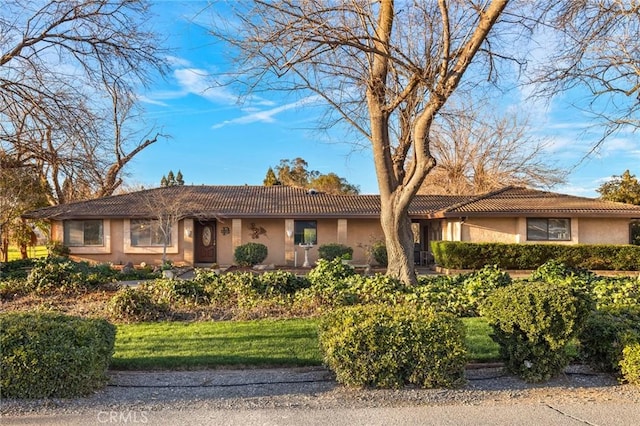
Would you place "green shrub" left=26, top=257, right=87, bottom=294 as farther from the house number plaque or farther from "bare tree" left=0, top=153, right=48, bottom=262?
the house number plaque

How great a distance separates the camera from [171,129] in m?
18.1

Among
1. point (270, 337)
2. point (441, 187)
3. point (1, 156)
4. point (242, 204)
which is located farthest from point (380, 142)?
point (441, 187)

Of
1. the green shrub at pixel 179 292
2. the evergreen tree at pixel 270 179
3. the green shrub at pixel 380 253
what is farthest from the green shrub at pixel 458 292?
the evergreen tree at pixel 270 179

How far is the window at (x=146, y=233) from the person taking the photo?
21.3m

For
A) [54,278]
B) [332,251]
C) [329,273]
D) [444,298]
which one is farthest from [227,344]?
[332,251]

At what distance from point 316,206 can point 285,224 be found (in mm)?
1865

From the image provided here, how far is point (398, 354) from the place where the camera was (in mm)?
4535

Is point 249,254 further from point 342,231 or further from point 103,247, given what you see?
point 103,247

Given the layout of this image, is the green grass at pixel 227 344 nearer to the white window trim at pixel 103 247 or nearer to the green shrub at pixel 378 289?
the green shrub at pixel 378 289

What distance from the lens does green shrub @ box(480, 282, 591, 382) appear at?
15.3 ft

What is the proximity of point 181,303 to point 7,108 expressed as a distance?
15.3 feet

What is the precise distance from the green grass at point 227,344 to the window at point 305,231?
14.0 meters

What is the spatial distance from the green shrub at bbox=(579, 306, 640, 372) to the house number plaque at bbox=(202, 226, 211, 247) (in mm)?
18782

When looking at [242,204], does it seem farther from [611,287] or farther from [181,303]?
[611,287]
